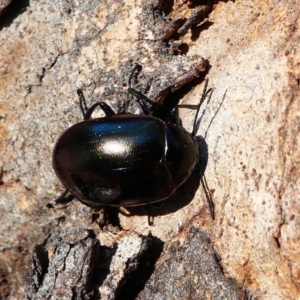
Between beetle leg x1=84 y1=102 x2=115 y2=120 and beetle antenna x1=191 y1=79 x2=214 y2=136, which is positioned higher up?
beetle leg x1=84 y1=102 x2=115 y2=120

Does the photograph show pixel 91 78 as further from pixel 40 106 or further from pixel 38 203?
pixel 38 203

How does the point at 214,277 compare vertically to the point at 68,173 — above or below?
below

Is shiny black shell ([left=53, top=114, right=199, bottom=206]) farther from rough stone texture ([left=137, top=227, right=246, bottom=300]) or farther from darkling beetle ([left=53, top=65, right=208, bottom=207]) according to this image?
rough stone texture ([left=137, top=227, right=246, bottom=300])

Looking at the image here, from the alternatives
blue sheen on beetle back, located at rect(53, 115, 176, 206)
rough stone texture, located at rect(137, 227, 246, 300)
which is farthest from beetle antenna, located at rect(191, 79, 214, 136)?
rough stone texture, located at rect(137, 227, 246, 300)

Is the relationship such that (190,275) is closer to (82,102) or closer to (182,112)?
(182,112)

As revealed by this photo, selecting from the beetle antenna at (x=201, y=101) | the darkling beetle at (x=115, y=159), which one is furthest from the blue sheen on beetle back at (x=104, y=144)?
the beetle antenna at (x=201, y=101)

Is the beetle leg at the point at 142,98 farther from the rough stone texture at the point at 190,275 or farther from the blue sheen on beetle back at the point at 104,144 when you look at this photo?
the rough stone texture at the point at 190,275

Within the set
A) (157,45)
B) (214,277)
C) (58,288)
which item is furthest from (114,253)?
(157,45)
